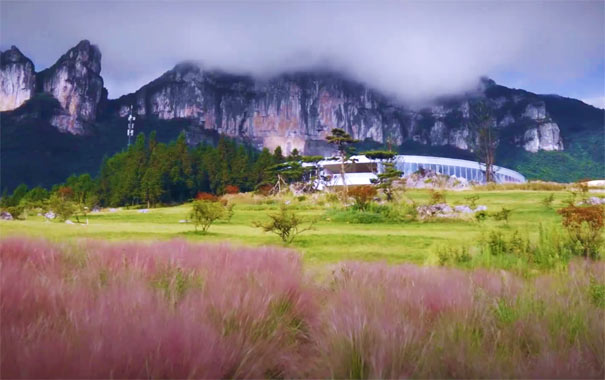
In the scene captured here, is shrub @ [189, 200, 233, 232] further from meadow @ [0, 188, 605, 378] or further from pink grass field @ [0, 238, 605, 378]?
pink grass field @ [0, 238, 605, 378]

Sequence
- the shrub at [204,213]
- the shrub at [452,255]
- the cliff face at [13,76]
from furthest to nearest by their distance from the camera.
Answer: the cliff face at [13,76] < the shrub at [204,213] < the shrub at [452,255]

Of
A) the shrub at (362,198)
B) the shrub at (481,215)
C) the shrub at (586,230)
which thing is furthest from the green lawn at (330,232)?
the shrub at (362,198)

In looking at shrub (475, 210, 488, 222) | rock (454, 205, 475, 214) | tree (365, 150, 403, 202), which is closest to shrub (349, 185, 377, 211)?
tree (365, 150, 403, 202)

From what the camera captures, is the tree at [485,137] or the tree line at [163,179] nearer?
the tree line at [163,179]

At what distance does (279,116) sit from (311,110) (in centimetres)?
849

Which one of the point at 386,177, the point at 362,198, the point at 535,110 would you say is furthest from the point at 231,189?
the point at 535,110

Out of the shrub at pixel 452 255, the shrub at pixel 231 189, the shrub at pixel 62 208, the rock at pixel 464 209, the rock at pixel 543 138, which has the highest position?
the rock at pixel 543 138

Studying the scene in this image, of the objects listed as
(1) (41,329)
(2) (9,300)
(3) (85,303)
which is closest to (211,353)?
(1) (41,329)

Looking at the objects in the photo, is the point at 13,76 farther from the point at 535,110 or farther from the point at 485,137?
the point at 535,110

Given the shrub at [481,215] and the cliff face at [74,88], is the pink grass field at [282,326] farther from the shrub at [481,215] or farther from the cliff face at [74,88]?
the cliff face at [74,88]

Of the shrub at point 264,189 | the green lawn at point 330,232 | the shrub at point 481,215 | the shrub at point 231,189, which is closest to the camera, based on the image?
the green lawn at point 330,232

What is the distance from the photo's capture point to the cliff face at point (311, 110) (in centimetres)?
8125

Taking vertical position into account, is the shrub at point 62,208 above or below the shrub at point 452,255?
above

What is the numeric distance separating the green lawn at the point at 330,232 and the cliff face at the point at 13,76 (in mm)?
5633
